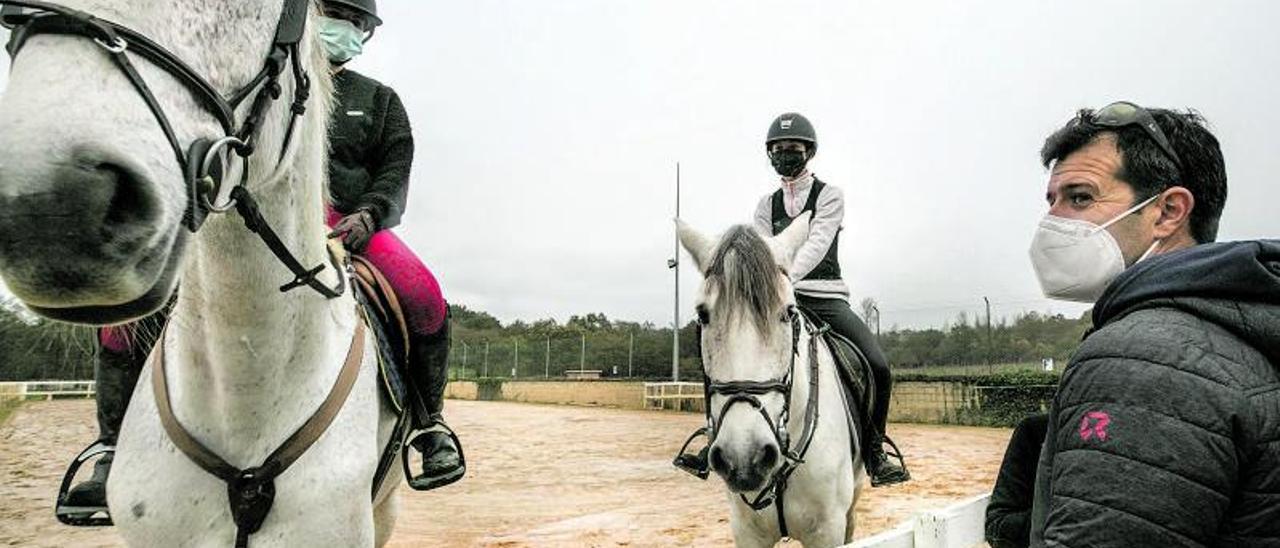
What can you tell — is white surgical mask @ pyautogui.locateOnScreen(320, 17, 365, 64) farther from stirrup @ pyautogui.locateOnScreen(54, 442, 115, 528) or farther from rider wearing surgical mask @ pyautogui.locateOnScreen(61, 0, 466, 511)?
stirrup @ pyautogui.locateOnScreen(54, 442, 115, 528)

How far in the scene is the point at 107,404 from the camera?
9.48ft

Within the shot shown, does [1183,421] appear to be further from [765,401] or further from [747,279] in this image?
[747,279]

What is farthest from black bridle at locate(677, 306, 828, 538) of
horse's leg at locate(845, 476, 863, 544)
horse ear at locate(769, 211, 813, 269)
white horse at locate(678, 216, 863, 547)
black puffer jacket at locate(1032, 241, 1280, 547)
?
black puffer jacket at locate(1032, 241, 1280, 547)

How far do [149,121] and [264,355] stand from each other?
110 cm

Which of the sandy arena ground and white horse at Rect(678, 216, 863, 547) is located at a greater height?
white horse at Rect(678, 216, 863, 547)

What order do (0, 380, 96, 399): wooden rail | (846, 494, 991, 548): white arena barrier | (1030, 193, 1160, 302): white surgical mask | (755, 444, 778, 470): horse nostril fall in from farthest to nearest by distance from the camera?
1. (0, 380, 96, 399): wooden rail
2. (755, 444, 778, 470): horse nostril
3. (846, 494, 991, 548): white arena barrier
4. (1030, 193, 1160, 302): white surgical mask

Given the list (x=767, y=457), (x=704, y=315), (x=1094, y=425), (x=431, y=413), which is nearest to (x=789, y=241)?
(x=704, y=315)

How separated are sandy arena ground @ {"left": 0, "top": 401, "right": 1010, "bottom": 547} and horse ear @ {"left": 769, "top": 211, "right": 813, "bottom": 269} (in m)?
4.57

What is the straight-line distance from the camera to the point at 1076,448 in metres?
1.35

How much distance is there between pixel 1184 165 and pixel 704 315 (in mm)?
2862

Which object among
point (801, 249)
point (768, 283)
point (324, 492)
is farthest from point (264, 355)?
point (801, 249)

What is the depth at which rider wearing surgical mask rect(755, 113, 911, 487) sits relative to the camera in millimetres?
5621

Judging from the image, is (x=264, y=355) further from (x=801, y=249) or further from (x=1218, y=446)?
(x=801, y=249)

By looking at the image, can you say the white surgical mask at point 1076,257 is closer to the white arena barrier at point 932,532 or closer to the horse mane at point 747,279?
the white arena barrier at point 932,532
